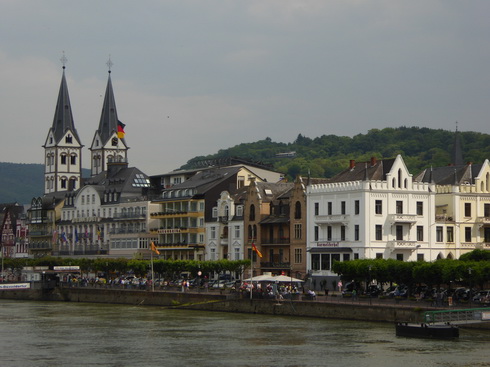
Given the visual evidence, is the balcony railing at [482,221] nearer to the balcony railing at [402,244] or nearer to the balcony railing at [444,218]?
the balcony railing at [444,218]

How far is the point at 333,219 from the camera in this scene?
4582 inches

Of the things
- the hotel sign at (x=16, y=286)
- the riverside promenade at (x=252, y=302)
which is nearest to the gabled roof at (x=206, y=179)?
the riverside promenade at (x=252, y=302)

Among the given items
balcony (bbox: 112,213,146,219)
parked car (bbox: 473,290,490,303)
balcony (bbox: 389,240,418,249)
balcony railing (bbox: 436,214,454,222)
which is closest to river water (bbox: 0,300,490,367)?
parked car (bbox: 473,290,490,303)

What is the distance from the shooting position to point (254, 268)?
129750 millimetres

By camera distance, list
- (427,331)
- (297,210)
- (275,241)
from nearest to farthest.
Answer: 1. (427,331)
2. (297,210)
3. (275,241)

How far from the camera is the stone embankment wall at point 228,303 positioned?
85.8m

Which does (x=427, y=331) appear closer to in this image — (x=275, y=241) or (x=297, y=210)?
(x=297, y=210)

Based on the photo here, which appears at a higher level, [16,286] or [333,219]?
[333,219]

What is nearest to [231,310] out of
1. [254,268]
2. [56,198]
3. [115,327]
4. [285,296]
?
[285,296]

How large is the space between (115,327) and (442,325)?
26755 mm

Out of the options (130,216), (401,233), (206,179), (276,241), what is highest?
(206,179)

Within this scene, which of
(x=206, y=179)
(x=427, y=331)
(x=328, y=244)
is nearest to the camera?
Answer: (x=427, y=331)

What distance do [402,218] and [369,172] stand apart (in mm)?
5956

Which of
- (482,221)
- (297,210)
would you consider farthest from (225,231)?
(482,221)
